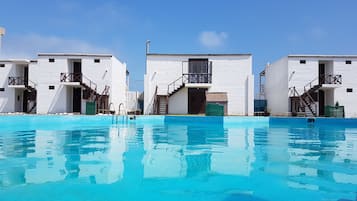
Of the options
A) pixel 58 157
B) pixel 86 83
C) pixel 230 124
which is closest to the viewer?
pixel 58 157

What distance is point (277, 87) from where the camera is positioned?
73.3ft

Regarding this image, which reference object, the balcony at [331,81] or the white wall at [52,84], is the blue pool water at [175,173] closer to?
the white wall at [52,84]

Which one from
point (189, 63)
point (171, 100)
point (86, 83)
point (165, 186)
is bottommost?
point (165, 186)

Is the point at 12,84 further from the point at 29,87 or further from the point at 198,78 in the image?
the point at 198,78

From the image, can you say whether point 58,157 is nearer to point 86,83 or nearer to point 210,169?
point 210,169

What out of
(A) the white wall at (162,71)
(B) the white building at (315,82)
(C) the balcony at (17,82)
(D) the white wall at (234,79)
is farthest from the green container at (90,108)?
(B) the white building at (315,82)

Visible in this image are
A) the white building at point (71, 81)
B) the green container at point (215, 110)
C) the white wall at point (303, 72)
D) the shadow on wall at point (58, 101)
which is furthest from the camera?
the shadow on wall at point (58, 101)

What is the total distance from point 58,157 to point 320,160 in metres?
5.95

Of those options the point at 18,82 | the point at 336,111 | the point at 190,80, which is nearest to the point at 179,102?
the point at 190,80

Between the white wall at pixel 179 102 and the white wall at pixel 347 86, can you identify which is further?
the white wall at pixel 179 102

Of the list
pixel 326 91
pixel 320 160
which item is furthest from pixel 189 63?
pixel 320 160

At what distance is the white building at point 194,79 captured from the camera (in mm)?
20578

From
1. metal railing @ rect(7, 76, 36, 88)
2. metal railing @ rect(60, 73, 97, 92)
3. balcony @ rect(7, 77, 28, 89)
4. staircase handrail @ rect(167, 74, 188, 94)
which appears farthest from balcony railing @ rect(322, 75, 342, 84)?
balcony @ rect(7, 77, 28, 89)

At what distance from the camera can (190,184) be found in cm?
394
